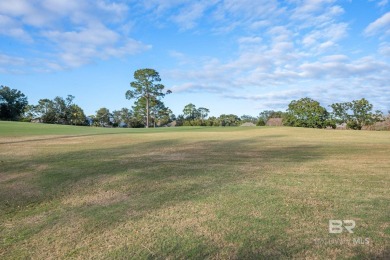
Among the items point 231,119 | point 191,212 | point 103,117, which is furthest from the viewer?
point 231,119

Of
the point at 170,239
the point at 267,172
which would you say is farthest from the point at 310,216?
the point at 267,172

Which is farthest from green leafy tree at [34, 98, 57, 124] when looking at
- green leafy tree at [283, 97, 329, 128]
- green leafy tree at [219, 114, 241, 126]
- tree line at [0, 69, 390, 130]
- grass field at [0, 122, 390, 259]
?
grass field at [0, 122, 390, 259]

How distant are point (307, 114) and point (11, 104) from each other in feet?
202

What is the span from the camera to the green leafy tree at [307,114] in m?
51.2

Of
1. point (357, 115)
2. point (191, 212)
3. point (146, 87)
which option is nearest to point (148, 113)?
point (146, 87)

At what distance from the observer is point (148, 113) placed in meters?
58.1

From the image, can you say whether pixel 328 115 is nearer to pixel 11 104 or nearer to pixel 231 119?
pixel 231 119

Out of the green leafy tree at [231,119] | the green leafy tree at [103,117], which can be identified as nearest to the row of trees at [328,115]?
the green leafy tree at [231,119]
